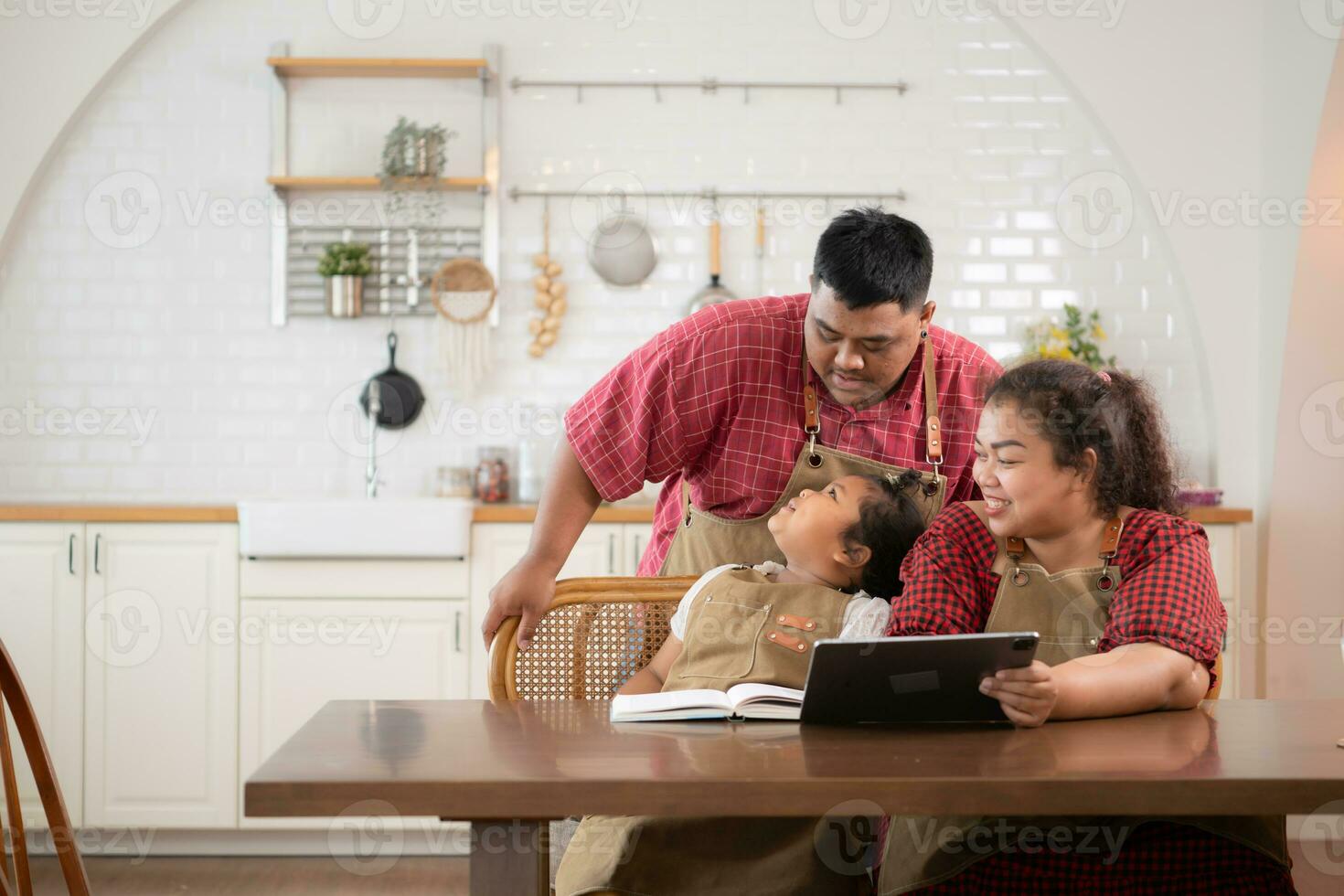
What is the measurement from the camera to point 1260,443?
4004 millimetres

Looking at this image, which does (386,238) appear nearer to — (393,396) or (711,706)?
(393,396)

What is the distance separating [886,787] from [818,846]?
408 mm

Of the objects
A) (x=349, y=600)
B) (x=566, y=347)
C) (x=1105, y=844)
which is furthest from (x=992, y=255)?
(x=1105, y=844)

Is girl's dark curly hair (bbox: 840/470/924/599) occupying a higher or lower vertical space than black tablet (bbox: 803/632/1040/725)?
higher

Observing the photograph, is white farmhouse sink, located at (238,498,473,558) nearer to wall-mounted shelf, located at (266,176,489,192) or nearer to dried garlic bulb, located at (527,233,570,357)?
dried garlic bulb, located at (527,233,570,357)

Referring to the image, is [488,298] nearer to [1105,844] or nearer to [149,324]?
[149,324]

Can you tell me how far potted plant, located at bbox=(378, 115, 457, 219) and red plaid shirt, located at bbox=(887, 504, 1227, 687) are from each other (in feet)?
8.95

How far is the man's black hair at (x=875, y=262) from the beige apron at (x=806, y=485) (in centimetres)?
23

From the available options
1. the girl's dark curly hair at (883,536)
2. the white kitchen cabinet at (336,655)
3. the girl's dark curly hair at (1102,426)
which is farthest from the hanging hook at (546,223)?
the girl's dark curly hair at (1102,426)

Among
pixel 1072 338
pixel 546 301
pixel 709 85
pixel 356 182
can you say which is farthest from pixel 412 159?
pixel 1072 338

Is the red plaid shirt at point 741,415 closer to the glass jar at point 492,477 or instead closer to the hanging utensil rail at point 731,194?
the glass jar at point 492,477

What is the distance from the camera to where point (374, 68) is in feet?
13.6

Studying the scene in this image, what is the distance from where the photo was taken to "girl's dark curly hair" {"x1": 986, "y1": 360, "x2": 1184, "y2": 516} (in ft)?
5.68

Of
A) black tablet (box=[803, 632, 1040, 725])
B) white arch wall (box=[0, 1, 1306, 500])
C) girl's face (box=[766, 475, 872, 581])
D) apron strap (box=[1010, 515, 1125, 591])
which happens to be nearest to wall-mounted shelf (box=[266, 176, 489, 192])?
white arch wall (box=[0, 1, 1306, 500])
